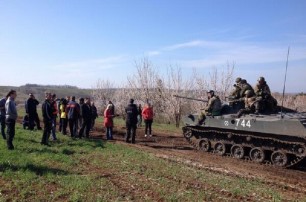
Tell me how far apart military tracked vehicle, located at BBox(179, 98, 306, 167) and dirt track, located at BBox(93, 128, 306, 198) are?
492 millimetres

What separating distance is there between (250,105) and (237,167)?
3.12 meters

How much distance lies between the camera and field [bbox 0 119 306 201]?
8.21 meters

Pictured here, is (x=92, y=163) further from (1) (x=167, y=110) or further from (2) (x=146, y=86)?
(2) (x=146, y=86)

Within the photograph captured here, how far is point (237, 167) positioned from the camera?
1255 cm

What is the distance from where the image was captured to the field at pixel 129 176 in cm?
821

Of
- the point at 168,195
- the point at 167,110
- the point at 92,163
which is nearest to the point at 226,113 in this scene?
the point at 92,163

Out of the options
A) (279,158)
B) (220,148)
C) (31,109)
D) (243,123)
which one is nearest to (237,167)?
(279,158)

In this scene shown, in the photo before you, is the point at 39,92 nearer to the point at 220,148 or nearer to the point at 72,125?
the point at 72,125

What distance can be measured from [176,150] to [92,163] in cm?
529

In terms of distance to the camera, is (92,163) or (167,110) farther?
(167,110)

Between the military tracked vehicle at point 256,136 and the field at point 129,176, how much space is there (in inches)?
29.6

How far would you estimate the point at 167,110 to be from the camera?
35219 mm

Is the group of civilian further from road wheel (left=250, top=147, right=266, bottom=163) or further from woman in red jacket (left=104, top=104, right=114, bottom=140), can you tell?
road wheel (left=250, top=147, right=266, bottom=163)

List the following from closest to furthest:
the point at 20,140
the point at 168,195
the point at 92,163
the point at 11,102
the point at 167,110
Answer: the point at 168,195
the point at 92,163
the point at 11,102
the point at 20,140
the point at 167,110
